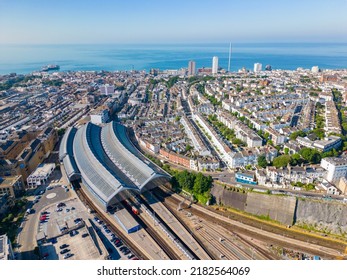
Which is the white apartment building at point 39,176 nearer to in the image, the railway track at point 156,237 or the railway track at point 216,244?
the railway track at point 156,237

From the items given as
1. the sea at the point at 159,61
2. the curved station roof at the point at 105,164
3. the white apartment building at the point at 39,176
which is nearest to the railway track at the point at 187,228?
the curved station roof at the point at 105,164

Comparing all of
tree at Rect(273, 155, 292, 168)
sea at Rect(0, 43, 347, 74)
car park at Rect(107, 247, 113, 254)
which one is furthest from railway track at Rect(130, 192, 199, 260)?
sea at Rect(0, 43, 347, 74)

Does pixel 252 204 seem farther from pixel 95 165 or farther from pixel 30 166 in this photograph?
pixel 30 166

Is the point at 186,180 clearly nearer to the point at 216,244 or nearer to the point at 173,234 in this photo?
the point at 173,234

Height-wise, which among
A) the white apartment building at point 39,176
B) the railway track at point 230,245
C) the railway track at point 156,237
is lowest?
the railway track at point 230,245

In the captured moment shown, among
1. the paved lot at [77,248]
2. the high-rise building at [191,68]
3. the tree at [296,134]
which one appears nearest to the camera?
the paved lot at [77,248]

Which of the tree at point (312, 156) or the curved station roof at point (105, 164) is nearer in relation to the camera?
the curved station roof at point (105, 164)

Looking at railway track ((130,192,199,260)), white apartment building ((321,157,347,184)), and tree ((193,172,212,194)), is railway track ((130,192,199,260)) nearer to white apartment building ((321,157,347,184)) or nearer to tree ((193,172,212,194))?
tree ((193,172,212,194))
